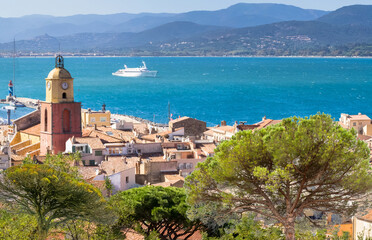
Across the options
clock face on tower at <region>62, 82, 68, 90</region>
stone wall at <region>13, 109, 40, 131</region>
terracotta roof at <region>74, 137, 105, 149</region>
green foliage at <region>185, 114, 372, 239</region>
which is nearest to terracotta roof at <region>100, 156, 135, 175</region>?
terracotta roof at <region>74, 137, 105, 149</region>

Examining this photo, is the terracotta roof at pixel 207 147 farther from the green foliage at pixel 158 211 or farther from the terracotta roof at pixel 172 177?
the green foliage at pixel 158 211

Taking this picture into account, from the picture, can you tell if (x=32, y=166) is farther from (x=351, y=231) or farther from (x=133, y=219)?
(x=351, y=231)

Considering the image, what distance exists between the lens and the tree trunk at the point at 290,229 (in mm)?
16594

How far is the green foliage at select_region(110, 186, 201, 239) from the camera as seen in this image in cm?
2066

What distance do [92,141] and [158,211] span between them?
1371 cm

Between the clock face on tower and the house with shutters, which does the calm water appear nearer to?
the clock face on tower

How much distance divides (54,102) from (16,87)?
4648 inches

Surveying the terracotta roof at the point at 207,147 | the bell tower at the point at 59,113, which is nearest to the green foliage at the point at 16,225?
the terracotta roof at the point at 207,147

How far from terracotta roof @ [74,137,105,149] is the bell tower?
297 centimetres

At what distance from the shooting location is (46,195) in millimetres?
16406

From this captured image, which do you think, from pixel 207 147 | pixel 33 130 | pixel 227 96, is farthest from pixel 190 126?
pixel 227 96

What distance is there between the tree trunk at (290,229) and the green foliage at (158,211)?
14.5ft

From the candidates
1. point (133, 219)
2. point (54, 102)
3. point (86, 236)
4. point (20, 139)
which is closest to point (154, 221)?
point (133, 219)

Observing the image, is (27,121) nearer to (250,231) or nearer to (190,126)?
(190,126)
